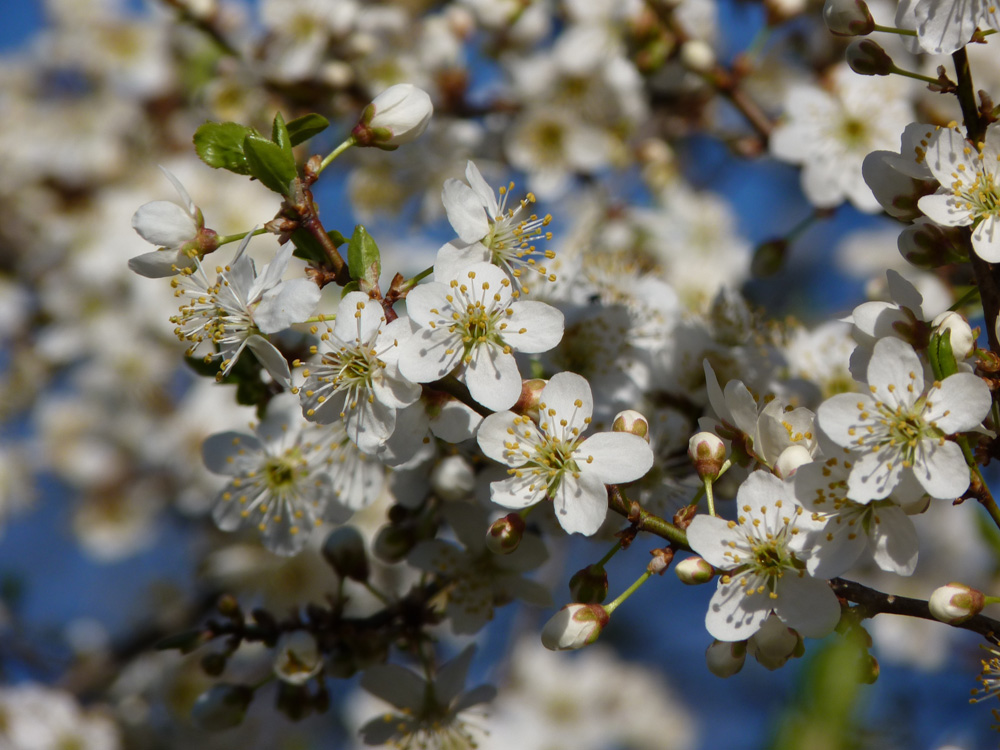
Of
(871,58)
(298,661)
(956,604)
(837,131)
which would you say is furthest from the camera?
(837,131)

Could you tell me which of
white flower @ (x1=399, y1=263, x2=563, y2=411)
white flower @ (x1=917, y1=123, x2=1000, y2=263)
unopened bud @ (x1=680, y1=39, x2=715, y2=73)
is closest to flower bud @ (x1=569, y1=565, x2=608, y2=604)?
white flower @ (x1=399, y1=263, x2=563, y2=411)

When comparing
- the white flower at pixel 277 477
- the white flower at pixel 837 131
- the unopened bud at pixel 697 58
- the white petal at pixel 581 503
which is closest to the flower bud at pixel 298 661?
the white flower at pixel 277 477

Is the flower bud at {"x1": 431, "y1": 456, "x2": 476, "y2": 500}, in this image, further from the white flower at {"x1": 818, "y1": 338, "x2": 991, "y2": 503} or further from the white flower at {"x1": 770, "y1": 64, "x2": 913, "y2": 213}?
the white flower at {"x1": 770, "y1": 64, "x2": 913, "y2": 213}

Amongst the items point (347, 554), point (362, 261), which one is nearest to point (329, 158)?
point (362, 261)

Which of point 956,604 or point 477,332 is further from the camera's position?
point 477,332

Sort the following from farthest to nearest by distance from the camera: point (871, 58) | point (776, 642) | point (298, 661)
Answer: point (298, 661) < point (871, 58) < point (776, 642)

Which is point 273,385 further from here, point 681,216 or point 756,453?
point 681,216

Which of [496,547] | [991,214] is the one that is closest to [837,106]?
[991,214]

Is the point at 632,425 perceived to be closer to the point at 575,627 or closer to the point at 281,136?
the point at 575,627
